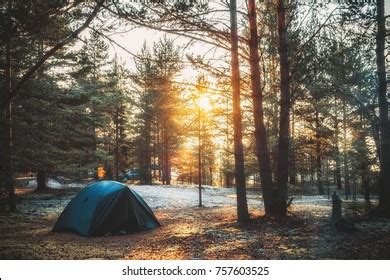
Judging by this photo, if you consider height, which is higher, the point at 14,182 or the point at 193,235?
the point at 14,182

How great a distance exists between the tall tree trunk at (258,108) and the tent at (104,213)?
3.99 metres

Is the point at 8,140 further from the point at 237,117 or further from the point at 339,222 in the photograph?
the point at 339,222

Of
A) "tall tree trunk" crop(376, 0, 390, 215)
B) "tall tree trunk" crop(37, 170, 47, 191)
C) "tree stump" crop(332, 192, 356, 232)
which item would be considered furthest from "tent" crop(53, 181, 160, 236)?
"tall tree trunk" crop(37, 170, 47, 191)

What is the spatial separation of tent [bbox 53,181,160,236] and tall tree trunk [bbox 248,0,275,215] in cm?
399

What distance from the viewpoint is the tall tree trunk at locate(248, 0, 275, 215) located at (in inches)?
438

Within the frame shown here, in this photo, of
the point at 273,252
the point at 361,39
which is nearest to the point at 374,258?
the point at 273,252

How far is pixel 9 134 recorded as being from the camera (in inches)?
558

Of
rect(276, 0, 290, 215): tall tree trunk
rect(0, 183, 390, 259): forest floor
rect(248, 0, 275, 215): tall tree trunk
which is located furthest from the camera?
rect(248, 0, 275, 215): tall tree trunk

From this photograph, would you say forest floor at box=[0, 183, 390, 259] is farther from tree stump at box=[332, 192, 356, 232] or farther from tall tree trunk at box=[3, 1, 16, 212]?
tall tree trunk at box=[3, 1, 16, 212]

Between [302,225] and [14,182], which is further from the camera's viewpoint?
[14,182]

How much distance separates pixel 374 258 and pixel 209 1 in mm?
7976

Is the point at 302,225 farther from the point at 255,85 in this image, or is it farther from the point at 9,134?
the point at 9,134

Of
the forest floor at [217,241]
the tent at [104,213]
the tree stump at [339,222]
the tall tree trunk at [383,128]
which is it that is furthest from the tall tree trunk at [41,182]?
the tall tree trunk at [383,128]

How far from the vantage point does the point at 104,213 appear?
10.7 meters
